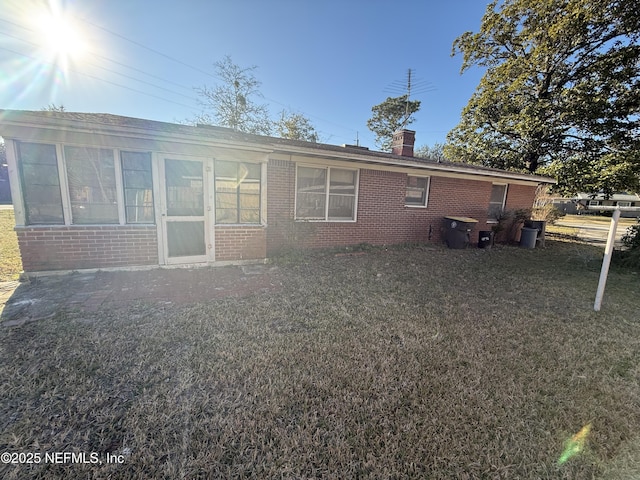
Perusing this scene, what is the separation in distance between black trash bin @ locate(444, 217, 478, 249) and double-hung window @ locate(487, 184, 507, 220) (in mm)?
2633

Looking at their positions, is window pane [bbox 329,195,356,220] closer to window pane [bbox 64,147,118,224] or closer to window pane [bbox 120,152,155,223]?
window pane [bbox 120,152,155,223]

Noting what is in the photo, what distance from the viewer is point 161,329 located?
3.14m

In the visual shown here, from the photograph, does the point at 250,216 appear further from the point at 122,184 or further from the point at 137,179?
→ the point at 122,184

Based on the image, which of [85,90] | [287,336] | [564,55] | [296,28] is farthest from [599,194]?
[85,90]

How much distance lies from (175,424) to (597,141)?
66.3ft

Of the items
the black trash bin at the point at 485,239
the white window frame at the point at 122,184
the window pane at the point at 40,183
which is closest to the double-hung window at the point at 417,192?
the black trash bin at the point at 485,239

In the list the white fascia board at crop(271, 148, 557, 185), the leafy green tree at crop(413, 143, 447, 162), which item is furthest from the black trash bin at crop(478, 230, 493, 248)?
the leafy green tree at crop(413, 143, 447, 162)

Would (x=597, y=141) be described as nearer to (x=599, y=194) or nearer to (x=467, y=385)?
(x=599, y=194)

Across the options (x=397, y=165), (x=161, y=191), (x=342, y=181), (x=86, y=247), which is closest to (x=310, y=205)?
(x=342, y=181)

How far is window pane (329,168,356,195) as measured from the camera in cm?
773

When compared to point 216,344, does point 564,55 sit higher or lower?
higher

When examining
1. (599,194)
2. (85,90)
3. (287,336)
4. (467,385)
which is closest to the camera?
(467,385)

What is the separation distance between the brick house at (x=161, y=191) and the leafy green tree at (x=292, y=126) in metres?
16.4

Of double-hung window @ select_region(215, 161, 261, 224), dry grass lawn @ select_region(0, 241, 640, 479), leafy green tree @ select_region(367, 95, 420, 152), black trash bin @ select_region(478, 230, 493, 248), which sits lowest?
dry grass lawn @ select_region(0, 241, 640, 479)
